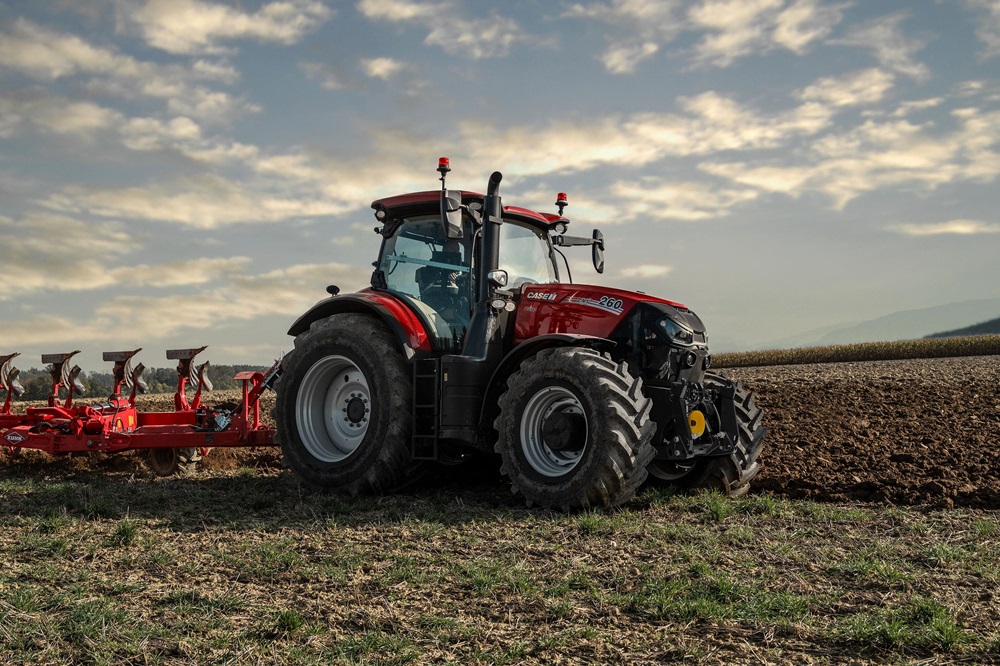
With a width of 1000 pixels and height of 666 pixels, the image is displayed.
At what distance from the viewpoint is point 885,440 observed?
984 cm

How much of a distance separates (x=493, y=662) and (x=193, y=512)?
165 inches

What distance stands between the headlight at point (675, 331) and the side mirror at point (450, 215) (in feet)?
6.08

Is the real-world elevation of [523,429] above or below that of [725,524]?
above

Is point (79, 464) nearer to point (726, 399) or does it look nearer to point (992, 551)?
point (726, 399)

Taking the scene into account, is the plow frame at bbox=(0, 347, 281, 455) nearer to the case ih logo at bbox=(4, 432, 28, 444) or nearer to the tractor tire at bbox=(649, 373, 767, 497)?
the case ih logo at bbox=(4, 432, 28, 444)

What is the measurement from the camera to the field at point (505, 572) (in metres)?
4.13

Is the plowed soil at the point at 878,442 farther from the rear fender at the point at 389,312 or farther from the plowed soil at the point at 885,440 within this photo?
the rear fender at the point at 389,312

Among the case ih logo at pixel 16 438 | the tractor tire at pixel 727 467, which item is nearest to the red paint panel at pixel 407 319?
the tractor tire at pixel 727 467

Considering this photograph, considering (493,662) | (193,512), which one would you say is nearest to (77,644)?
(493,662)

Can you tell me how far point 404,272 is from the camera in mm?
8547

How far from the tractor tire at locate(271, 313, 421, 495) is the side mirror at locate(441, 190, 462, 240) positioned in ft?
4.15

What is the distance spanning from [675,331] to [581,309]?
2.62 feet

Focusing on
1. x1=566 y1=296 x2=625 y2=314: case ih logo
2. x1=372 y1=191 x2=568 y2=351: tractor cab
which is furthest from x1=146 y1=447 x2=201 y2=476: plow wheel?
x1=566 y1=296 x2=625 y2=314: case ih logo

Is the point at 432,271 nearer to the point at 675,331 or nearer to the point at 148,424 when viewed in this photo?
the point at 675,331
